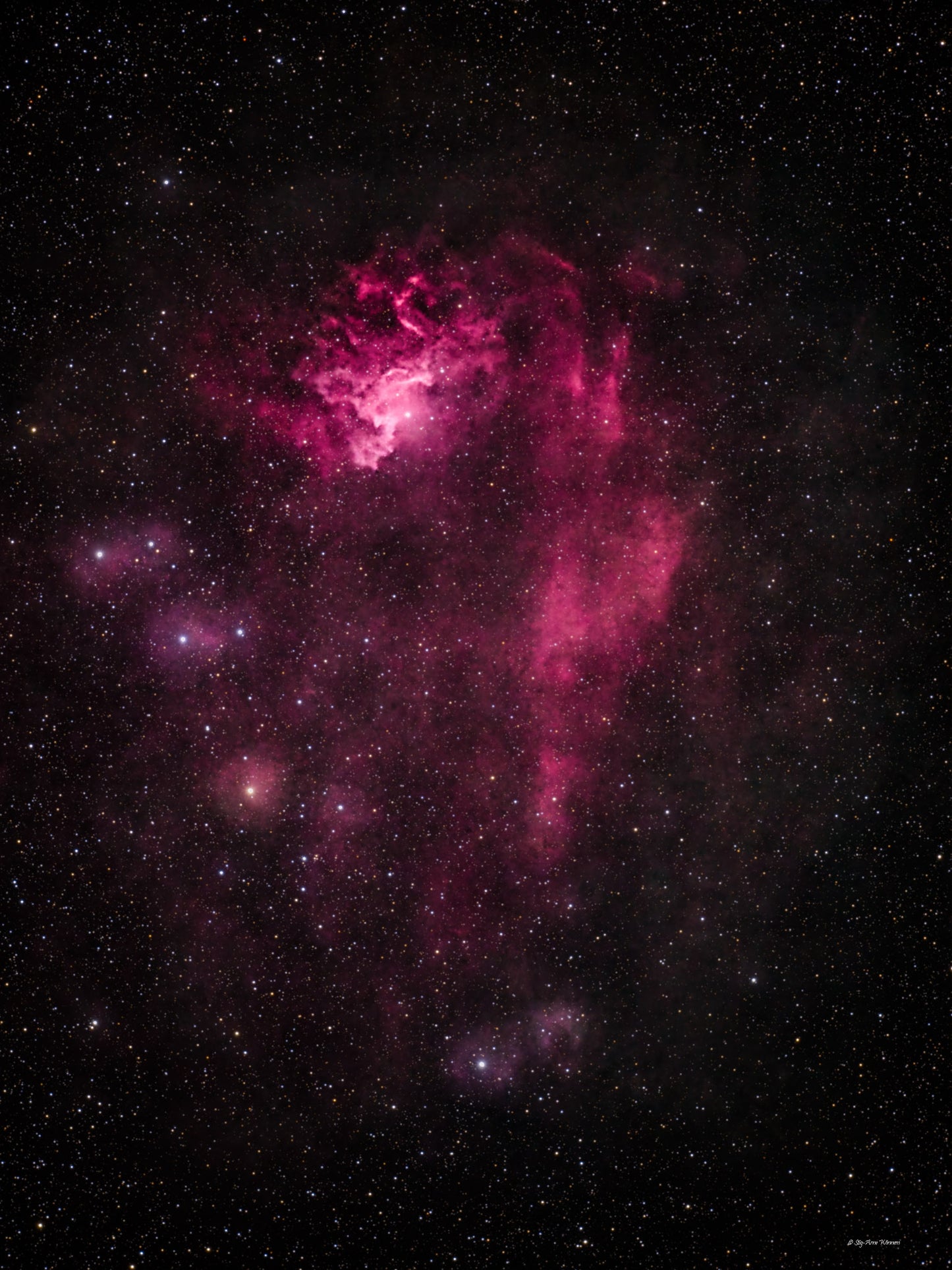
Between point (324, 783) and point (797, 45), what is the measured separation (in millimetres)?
4007

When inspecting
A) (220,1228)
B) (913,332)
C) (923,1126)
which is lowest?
(923,1126)

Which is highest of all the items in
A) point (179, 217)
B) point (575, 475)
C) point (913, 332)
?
point (179, 217)

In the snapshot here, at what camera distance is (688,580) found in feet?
8.39

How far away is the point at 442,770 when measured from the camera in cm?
256

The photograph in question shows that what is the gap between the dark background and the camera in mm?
2385

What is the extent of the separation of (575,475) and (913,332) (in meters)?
1.76

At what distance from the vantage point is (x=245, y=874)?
8.24 ft

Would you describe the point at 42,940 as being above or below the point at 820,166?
below

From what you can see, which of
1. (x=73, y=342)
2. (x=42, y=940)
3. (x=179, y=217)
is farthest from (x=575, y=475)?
(x=42, y=940)

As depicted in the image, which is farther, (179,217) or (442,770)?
(442,770)

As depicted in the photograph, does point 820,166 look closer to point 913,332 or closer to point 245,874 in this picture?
point 913,332

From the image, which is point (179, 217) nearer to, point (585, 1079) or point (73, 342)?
point (73, 342)

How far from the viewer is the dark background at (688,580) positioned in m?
2.38

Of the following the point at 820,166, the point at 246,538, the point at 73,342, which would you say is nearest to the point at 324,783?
the point at 246,538
